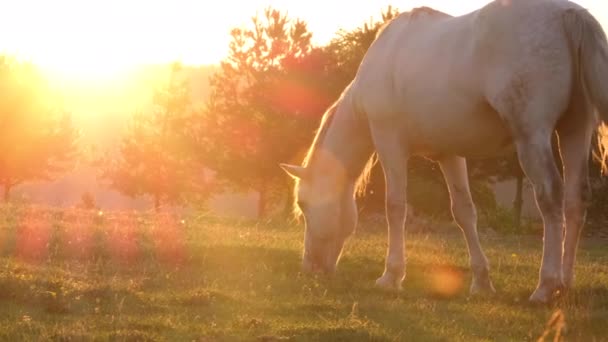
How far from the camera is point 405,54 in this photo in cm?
1003

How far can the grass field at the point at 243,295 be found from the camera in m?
7.05

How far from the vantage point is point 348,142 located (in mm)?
11469

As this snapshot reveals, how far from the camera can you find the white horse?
8.15 meters

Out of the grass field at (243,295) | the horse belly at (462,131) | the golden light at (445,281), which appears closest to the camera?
the grass field at (243,295)

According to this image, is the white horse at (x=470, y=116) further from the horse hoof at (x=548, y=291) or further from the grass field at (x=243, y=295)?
the grass field at (x=243, y=295)

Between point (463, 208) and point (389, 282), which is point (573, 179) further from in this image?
point (389, 282)

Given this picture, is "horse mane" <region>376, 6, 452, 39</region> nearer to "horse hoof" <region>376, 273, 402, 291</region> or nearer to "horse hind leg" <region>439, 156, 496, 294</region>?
"horse hind leg" <region>439, 156, 496, 294</region>

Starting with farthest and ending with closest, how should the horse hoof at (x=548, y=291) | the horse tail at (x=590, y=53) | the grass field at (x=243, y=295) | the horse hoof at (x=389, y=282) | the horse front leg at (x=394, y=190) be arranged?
1. the horse front leg at (x=394, y=190)
2. the horse hoof at (x=389, y=282)
3. the horse hoof at (x=548, y=291)
4. the horse tail at (x=590, y=53)
5. the grass field at (x=243, y=295)

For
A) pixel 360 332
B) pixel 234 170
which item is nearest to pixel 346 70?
pixel 234 170

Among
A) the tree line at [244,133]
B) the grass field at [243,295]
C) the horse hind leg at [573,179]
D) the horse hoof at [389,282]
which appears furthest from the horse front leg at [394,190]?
the tree line at [244,133]

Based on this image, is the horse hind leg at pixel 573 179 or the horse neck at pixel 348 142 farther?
the horse neck at pixel 348 142

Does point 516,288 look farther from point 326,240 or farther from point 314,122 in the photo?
point 314,122

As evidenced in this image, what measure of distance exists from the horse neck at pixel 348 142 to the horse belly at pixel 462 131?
149cm

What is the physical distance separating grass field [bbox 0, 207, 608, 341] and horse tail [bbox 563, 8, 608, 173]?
2044 millimetres
